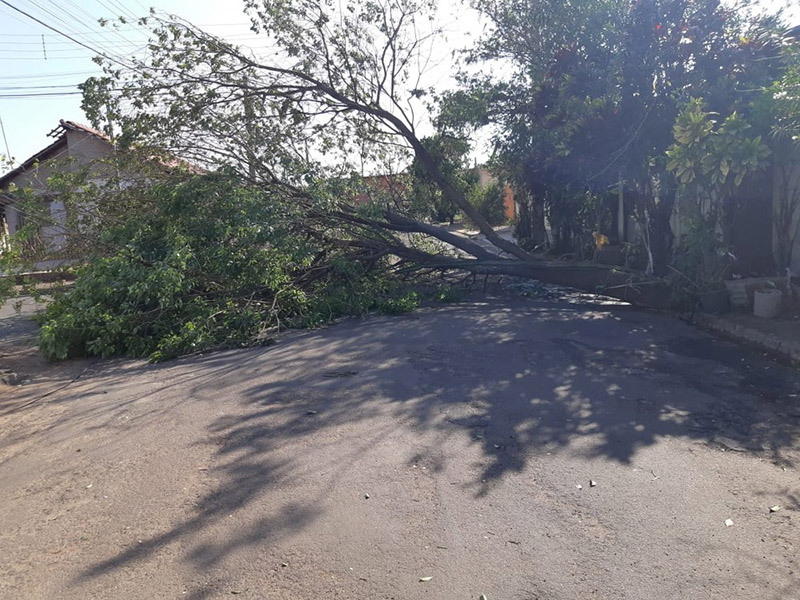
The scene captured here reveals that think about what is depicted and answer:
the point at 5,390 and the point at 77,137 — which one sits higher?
the point at 77,137

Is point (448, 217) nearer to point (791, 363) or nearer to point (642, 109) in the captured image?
point (642, 109)

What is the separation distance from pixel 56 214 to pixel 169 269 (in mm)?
4047

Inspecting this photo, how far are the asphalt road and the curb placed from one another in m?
0.52

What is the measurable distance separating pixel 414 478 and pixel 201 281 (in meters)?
7.25

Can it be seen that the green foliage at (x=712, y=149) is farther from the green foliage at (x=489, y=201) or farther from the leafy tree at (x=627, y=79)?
the green foliage at (x=489, y=201)

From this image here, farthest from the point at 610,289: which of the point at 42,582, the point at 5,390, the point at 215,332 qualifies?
the point at 42,582

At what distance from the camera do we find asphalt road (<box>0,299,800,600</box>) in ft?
12.7

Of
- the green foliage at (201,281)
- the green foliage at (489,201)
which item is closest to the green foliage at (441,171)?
the green foliage at (201,281)

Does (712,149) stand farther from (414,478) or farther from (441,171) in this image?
(441,171)

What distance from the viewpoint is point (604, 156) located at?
12.8 m

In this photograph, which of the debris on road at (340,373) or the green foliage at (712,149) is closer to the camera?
the debris on road at (340,373)

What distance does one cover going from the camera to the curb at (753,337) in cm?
855

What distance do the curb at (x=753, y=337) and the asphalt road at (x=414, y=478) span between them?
20.6 inches

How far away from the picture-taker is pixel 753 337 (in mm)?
9523
